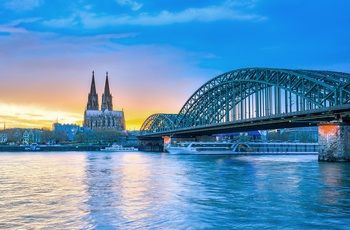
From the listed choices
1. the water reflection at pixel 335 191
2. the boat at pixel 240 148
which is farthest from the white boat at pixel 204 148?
the water reflection at pixel 335 191

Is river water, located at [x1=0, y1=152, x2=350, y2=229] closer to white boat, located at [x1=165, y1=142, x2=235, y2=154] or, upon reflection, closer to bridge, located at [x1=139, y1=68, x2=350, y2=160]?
bridge, located at [x1=139, y1=68, x2=350, y2=160]

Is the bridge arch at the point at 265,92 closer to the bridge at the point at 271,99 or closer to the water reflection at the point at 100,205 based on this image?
the bridge at the point at 271,99

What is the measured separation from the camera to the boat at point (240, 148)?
97812mm

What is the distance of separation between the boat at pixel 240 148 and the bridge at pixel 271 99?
425cm

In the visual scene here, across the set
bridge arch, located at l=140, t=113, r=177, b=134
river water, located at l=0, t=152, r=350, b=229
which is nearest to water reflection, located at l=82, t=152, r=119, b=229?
river water, located at l=0, t=152, r=350, b=229

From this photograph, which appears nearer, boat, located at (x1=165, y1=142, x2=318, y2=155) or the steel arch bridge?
the steel arch bridge

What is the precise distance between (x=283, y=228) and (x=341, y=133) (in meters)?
38.4

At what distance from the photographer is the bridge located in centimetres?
5219

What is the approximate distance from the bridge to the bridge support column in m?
0.63

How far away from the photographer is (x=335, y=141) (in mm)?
49625

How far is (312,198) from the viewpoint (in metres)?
20.5

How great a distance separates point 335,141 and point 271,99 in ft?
70.0

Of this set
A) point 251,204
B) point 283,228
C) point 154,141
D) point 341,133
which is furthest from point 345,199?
point 154,141

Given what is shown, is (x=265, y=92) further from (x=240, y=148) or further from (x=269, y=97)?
(x=240, y=148)
